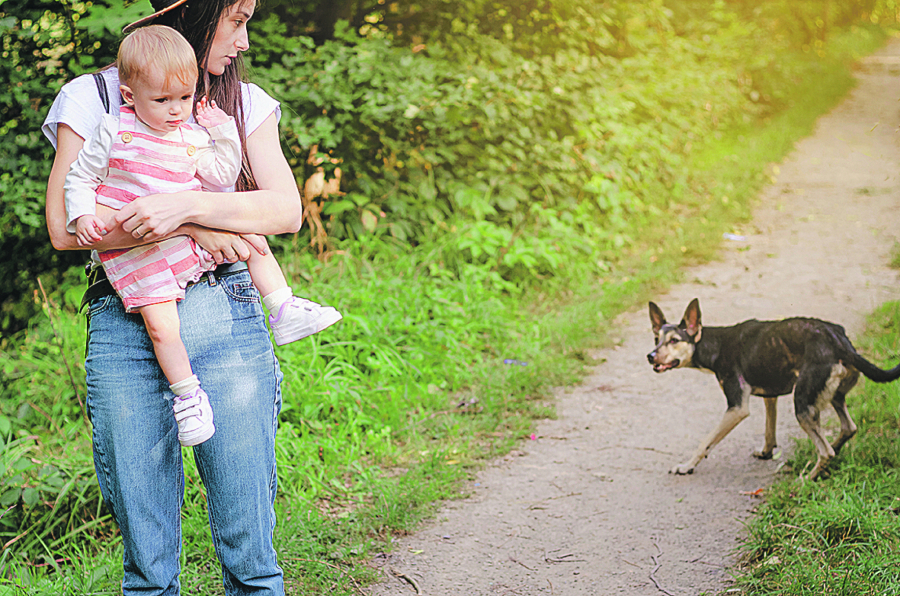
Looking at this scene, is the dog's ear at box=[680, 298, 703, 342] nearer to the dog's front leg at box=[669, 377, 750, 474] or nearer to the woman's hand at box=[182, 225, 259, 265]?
the dog's front leg at box=[669, 377, 750, 474]

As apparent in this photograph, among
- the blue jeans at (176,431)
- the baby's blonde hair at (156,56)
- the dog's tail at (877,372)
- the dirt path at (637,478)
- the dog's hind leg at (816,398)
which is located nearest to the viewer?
the baby's blonde hair at (156,56)

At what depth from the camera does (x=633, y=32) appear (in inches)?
451

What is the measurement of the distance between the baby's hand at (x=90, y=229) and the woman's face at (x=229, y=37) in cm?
52

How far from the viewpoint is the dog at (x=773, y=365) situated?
341cm

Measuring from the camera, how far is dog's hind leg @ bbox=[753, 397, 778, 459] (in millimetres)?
3797

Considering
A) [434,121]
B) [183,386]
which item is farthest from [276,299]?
[434,121]

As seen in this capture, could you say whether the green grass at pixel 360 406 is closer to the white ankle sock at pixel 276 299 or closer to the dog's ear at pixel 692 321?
the dog's ear at pixel 692 321

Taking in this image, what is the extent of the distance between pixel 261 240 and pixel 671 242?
6.04 metres

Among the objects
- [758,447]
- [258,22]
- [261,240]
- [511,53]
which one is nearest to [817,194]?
[511,53]

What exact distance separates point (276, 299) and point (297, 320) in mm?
89

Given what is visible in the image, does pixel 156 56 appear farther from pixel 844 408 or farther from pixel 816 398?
pixel 844 408

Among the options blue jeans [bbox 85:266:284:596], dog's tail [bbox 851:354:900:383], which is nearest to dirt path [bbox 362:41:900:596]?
dog's tail [bbox 851:354:900:383]

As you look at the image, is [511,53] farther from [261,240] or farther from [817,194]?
[261,240]

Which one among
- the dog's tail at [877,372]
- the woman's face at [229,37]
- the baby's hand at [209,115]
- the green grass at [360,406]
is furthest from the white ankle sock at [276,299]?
the dog's tail at [877,372]
